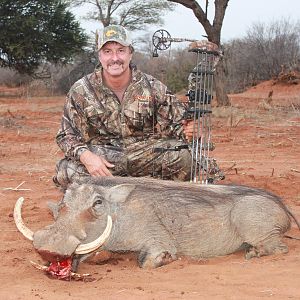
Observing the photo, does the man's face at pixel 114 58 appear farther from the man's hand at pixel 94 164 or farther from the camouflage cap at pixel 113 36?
the man's hand at pixel 94 164

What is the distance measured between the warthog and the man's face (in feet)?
4.06

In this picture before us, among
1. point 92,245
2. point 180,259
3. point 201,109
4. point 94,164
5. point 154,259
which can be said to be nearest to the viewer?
point 92,245

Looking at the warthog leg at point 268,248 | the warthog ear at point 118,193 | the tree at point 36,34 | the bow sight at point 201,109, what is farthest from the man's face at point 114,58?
the tree at point 36,34

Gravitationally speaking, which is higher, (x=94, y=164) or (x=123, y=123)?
(x=123, y=123)

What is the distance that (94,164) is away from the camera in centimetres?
495

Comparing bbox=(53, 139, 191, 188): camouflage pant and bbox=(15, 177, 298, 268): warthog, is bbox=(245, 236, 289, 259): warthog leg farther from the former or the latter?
bbox=(53, 139, 191, 188): camouflage pant

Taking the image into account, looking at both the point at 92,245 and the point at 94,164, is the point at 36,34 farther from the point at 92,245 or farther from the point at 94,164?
the point at 92,245

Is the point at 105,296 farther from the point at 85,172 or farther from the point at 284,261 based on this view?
the point at 85,172

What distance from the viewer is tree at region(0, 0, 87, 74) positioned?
922 inches

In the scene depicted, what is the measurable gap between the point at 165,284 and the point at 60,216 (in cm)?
71

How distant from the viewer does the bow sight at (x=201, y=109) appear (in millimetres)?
5441

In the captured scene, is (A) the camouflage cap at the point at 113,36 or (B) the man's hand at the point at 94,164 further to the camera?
(A) the camouflage cap at the point at 113,36

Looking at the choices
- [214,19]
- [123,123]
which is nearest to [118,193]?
[123,123]

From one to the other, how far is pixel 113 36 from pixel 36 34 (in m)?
19.4
